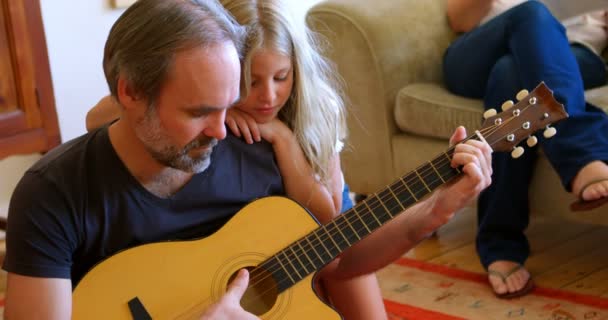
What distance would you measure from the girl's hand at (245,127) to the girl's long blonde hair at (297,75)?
0.04 meters

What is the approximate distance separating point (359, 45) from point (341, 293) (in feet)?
3.55

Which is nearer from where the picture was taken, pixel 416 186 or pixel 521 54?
pixel 416 186

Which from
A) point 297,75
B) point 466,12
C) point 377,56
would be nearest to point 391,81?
point 377,56

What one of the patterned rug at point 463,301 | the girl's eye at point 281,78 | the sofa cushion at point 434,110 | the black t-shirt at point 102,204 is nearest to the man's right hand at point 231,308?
the black t-shirt at point 102,204

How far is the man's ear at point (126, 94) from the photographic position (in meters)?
1.24

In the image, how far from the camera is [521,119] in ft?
4.56

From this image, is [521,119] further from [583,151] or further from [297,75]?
[583,151]

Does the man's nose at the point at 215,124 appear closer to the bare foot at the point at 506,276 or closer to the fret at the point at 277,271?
the fret at the point at 277,271

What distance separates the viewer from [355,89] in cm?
254

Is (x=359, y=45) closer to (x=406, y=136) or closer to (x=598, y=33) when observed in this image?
(x=406, y=136)

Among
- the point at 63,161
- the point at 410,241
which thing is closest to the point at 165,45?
the point at 63,161

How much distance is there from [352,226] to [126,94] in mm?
407

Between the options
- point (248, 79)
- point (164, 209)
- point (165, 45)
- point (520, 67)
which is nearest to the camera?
point (165, 45)

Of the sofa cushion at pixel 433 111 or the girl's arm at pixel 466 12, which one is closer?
the sofa cushion at pixel 433 111
